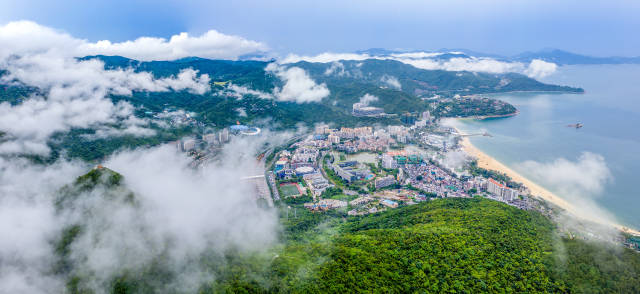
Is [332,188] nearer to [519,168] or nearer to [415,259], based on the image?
[415,259]

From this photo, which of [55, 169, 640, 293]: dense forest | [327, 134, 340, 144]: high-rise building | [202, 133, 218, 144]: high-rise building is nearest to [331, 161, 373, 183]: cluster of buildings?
[327, 134, 340, 144]: high-rise building

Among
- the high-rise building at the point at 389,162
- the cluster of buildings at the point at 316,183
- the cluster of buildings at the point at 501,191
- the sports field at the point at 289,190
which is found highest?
the high-rise building at the point at 389,162

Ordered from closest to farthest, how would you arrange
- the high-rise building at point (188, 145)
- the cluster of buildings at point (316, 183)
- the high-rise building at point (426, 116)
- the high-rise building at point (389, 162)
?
the cluster of buildings at point (316, 183) → the high-rise building at point (389, 162) → the high-rise building at point (188, 145) → the high-rise building at point (426, 116)

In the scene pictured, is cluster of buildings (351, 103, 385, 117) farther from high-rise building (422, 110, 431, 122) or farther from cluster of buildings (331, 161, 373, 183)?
cluster of buildings (331, 161, 373, 183)

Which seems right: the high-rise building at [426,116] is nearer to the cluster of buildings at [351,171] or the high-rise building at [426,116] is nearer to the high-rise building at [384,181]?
the cluster of buildings at [351,171]

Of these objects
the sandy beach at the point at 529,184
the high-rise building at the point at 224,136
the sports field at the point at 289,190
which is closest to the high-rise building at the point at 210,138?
the high-rise building at the point at 224,136

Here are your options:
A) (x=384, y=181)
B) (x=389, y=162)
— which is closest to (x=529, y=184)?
(x=389, y=162)
